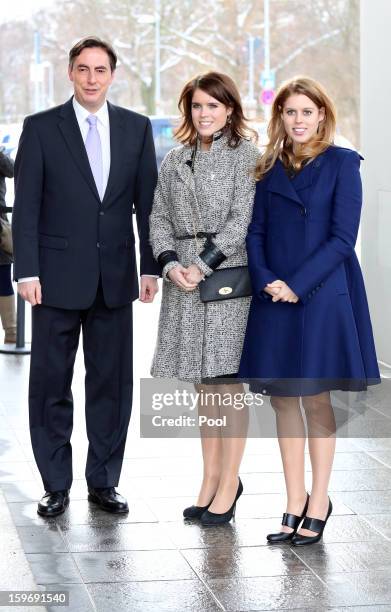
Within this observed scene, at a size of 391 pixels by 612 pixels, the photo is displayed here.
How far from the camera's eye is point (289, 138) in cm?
411

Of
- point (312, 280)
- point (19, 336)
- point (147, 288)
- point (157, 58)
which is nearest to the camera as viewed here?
point (312, 280)

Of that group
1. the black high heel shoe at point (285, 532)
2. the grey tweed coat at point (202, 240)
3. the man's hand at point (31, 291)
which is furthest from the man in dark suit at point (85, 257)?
the black high heel shoe at point (285, 532)

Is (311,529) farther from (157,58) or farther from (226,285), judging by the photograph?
(157,58)

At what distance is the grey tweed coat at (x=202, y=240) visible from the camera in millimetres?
4117

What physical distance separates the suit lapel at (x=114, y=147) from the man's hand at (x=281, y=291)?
28.2 inches

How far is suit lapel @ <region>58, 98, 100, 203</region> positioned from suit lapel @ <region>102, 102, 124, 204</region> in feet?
0.19

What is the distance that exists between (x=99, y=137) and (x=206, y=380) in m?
0.93

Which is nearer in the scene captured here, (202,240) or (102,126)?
(202,240)

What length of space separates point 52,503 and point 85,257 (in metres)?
0.90

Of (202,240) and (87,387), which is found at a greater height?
(202,240)

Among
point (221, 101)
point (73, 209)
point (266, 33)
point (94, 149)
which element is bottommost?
point (73, 209)

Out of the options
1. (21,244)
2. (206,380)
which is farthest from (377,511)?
(21,244)

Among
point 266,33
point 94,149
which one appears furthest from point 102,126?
point 266,33

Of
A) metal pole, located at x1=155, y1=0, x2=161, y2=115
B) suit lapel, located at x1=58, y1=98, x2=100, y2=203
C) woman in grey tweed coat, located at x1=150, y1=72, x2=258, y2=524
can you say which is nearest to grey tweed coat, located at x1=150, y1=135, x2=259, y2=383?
woman in grey tweed coat, located at x1=150, y1=72, x2=258, y2=524
